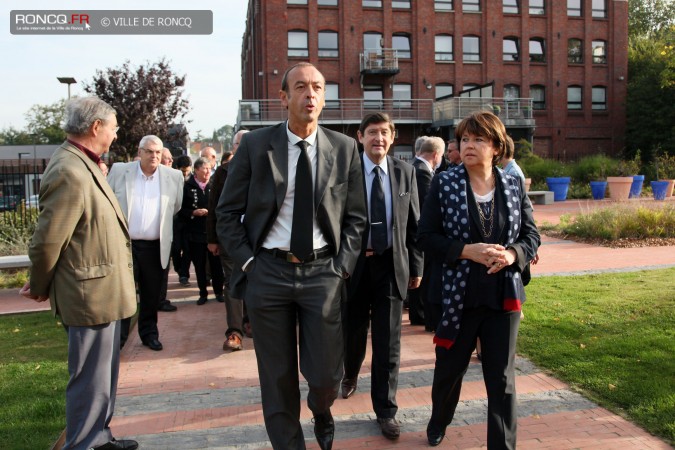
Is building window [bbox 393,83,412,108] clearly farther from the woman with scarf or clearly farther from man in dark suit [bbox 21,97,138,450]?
man in dark suit [bbox 21,97,138,450]

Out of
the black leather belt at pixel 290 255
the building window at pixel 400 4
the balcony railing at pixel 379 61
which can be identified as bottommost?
the black leather belt at pixel 290 255

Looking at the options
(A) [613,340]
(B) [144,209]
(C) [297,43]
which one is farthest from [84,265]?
(C) [297,43]

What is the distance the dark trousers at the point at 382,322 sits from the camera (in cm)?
436

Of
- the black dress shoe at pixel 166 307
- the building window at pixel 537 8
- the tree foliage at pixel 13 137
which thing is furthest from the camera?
the tree foliage at pixel 13 137

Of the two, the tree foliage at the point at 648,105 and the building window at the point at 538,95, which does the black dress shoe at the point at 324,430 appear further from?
the building window at the point at 538,95

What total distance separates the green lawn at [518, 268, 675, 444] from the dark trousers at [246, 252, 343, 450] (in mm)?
2334

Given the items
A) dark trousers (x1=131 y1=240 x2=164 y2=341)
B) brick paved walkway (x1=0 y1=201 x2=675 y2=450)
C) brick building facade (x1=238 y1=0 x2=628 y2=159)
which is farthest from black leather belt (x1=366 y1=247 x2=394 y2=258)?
brick building facade (x1=238 y1=0 x2=628 y2=159)

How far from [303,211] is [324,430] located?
56.5 inches

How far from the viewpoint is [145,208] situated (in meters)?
6.48

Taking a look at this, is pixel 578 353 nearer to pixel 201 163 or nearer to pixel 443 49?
pixel 201 163

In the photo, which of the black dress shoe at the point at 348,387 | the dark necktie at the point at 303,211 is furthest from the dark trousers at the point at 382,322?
the dark necktie at the point at 303,211

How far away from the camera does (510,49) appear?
1692 inches

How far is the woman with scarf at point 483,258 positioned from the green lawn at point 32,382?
9.24ft

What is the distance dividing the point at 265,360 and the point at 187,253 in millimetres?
6696
